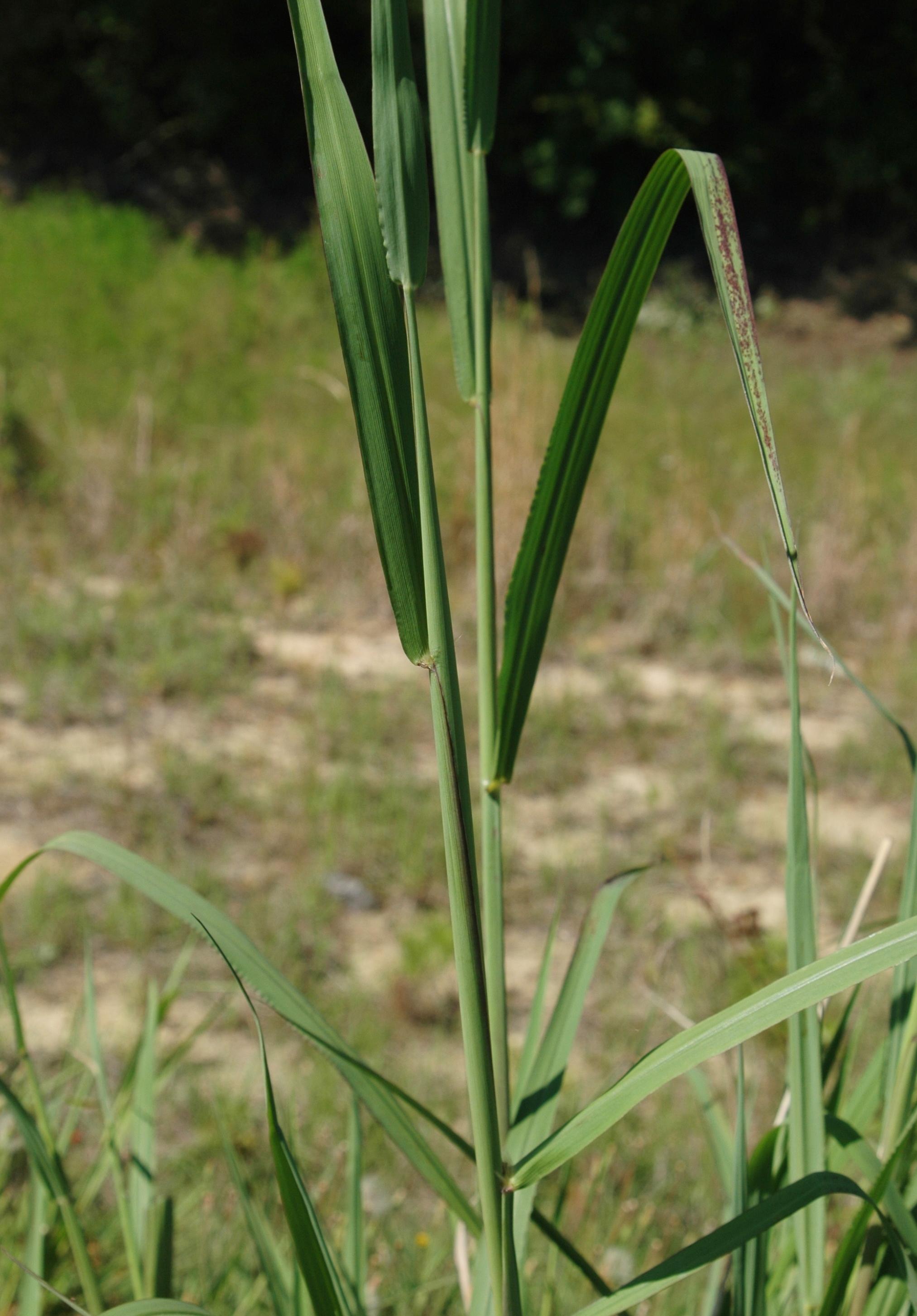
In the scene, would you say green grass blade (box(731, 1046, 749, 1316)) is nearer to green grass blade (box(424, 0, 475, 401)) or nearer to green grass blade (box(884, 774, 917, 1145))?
green grass blade (box(884, 774, 917, 1145))

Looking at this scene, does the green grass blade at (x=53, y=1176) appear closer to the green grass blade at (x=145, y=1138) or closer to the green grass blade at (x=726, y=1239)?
the green grass blade at (x=145, y=1138)

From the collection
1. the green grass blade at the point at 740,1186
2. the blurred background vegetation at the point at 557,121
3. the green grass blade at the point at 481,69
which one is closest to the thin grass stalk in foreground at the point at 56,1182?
the green grass blade at the point at 740,1186

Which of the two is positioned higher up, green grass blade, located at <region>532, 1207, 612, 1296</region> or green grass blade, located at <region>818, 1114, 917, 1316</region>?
green grass blade, located at <region>818, 1114, 917, 1316</region>

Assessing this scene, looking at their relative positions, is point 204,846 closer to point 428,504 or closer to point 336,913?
point 336,913

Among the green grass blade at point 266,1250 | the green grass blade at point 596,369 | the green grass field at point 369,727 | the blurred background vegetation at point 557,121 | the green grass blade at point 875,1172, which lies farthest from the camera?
the blurred background vegetation at point 557,121

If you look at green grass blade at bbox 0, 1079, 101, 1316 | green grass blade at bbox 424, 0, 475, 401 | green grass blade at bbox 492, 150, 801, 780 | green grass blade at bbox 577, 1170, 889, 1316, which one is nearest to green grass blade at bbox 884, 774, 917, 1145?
green grass blade at bbox 577, 1170, 889, 1316

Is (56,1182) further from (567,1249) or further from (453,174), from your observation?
(453,174)

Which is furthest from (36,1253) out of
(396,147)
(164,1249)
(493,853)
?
(396,147)

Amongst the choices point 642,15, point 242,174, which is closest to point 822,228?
point 642,15
